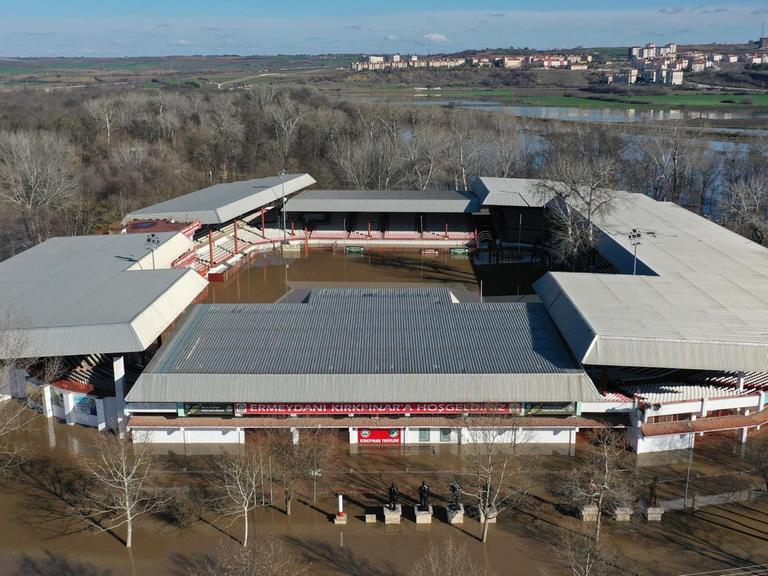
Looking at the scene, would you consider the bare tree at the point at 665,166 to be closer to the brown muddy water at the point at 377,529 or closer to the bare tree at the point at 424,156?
the bare tree at the point at 424,156

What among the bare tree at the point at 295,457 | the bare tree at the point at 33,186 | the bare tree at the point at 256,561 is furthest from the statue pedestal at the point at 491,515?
the bare tree at the point at 33,186

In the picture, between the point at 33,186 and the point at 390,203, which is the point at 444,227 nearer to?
the point at 390,203

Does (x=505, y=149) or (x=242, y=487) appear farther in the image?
(x=505, y=149)

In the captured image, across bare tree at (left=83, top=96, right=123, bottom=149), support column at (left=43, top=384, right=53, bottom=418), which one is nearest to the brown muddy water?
support column at (left=43, top=384, right=53, bottom=418)

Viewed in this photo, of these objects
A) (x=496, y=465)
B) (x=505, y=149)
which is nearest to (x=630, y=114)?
(x=505, y=149)

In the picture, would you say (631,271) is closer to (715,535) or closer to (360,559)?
(715,535)

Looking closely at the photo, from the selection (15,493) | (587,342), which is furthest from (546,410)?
(15,493)
